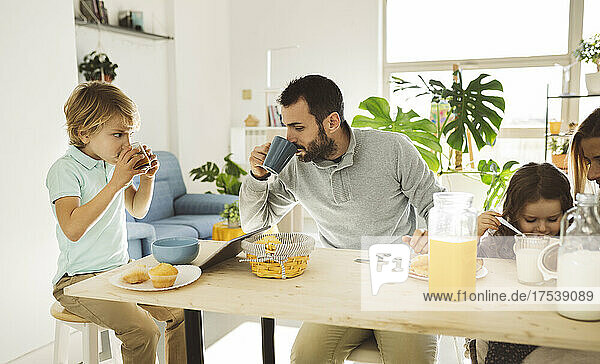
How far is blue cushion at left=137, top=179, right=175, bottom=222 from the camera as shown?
4.16m

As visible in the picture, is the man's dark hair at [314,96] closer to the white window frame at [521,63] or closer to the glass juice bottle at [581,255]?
the glass juice bottle at [581,255]

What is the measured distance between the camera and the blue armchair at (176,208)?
388 centimetres

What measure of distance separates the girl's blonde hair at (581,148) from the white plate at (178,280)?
141 cm

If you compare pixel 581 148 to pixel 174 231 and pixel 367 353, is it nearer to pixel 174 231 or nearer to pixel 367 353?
pixel 367 353

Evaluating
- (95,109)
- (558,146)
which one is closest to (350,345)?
(95,109)

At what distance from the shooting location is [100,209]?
164cm

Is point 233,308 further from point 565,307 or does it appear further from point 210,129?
point 210,129

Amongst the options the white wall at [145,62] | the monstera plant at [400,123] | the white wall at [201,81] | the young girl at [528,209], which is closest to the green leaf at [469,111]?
the monstera plant at [400,123]

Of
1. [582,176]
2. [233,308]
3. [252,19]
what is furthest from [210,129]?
[233,308]

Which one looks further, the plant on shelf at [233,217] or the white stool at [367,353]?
the plant on shelf at [233,217]

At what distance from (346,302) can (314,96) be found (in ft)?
2.76

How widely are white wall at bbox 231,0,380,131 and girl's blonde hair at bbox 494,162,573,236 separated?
156 inches

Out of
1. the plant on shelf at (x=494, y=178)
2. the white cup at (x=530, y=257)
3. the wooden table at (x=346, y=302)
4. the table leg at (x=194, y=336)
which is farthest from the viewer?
the plant on shelf at (x=494, y=178)

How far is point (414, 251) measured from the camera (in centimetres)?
146
